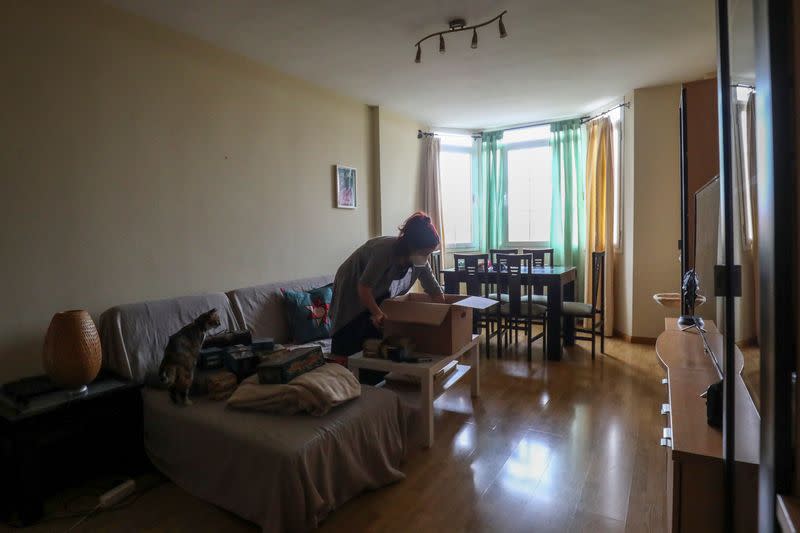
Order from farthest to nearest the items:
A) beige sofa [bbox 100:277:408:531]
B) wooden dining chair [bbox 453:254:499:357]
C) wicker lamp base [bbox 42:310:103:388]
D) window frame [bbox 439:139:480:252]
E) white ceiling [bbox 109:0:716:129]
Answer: window frame [bbox 439:139:480:252], wooden dining chair [bbox 453:254:499:357], white ceiling [bbox 109:0:716:129], wicker lamp base [bbox 42:310:103:388], beige sofa [bbox 100:277:408:531]

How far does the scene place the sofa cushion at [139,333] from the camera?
7.35 feet

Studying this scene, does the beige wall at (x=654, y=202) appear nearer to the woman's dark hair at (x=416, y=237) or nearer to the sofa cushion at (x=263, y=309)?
the woman's dark hair at (x=416, y=237)

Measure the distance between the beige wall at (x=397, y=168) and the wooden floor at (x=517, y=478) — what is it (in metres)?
2.37

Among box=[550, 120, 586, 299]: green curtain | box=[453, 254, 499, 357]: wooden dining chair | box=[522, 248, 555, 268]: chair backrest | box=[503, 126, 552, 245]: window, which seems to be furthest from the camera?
box=[503, 126, 552, 245]: window

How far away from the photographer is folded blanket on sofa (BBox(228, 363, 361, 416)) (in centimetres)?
183

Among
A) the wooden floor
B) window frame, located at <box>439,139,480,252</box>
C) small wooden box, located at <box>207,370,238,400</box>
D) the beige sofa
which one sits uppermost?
window frame, located at <box>439,139,480,252</box>

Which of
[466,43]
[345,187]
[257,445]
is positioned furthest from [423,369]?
[345,187]

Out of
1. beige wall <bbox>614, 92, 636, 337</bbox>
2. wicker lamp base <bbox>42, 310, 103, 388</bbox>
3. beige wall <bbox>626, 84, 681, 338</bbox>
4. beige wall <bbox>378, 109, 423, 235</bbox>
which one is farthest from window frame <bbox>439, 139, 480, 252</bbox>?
wicker lamp base <bbox>42, 310, 103, 388</bbox>

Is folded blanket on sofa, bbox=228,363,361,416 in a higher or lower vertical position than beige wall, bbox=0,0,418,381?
lower

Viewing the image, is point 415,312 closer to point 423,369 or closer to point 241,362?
point 423,369

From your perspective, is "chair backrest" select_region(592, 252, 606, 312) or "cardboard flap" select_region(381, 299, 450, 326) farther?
"chair backrest" select_region(592, 252, 606, 312)

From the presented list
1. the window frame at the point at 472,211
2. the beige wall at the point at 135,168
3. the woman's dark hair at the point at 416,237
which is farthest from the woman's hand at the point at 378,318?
the window frame at the point at 472,211

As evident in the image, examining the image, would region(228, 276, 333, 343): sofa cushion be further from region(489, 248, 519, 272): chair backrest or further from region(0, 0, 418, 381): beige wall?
region(489, 248, 519, 272): chair backrest

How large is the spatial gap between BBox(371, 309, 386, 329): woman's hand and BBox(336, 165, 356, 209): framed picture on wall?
1.92m
